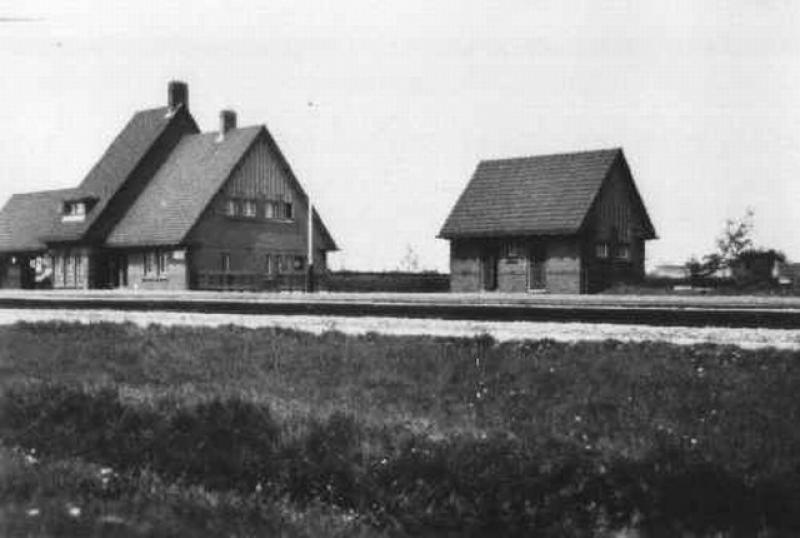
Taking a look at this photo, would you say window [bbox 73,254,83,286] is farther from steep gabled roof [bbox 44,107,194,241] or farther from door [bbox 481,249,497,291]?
door [bbox 481,249,497,291]

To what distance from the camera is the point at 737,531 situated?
668 centimetres

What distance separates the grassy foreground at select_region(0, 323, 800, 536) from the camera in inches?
274

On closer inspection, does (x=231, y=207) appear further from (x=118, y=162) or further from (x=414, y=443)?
(x=414, y=443)

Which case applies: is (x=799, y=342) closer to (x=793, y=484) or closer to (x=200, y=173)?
(x=793, y=484)

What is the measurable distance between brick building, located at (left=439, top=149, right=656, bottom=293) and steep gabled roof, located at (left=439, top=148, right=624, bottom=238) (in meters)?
0.05

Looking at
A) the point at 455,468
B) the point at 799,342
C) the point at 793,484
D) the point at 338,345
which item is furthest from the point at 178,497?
the point at 799,342

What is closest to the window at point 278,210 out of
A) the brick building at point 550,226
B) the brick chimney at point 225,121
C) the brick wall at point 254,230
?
the brick wall at point 254,230

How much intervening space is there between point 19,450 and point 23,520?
296cm

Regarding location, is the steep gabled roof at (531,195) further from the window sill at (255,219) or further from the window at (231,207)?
the window at (231,207)

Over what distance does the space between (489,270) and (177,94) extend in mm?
19778

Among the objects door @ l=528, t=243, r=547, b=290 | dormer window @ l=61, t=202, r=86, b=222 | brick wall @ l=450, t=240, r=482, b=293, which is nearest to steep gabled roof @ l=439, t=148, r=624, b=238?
brick wall @ l=450, t=240, r=482, b=293

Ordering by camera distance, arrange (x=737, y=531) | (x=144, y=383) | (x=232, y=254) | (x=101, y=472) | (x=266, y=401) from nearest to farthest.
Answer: (x=737, y=531)
(x=101, y=472)
(x=266, y=401)
(x=144, y=383)
(x=232, y=254)

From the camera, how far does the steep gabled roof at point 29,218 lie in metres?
47.6

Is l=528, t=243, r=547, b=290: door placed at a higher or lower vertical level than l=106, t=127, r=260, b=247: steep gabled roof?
lower
